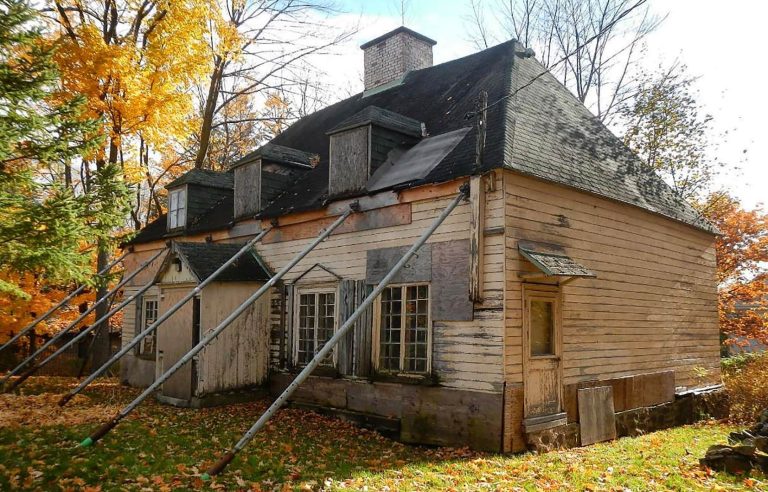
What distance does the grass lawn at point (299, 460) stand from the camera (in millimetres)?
7105

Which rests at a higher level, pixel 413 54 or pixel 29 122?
pixel 413 54

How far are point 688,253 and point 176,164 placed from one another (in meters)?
22.2

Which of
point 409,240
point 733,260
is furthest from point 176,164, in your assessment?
point 733,260

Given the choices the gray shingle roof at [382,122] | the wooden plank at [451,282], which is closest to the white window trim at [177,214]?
the gray shingle roof at [382,122]

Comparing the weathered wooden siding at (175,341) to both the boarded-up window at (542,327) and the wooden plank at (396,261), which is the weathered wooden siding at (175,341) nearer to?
the wooden plank at (396,261)

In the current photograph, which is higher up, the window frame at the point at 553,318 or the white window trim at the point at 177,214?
the white window trim at the point at 177,214

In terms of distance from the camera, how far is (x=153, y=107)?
17594 millimetres

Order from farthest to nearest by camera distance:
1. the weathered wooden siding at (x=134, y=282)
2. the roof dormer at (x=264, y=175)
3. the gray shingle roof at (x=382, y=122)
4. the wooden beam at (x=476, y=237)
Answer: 1. the weathered wooden siding at (x=134, y=282)
2. the roof dormer at (x=264, y=175)
3. the gray shingle roof at (x=382, y=122)
4. the wooden beam at (x=476, y=237)

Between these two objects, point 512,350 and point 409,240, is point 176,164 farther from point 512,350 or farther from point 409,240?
point 512,350

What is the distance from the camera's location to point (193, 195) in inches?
669

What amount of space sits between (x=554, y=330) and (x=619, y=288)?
235 cm

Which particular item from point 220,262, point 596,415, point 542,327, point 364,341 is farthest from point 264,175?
point 596,415

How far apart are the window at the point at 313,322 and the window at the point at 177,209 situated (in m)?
5.95

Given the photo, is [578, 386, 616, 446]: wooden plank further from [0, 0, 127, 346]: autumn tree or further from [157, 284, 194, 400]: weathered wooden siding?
[0, 0, 127, 346]: autumn tree
